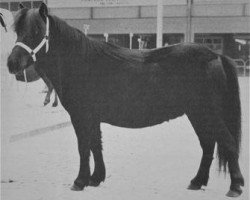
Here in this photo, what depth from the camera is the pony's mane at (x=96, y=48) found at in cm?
249

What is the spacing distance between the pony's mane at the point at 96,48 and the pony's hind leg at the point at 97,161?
475 millimetres

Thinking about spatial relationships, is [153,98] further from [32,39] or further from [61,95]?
[32,39]

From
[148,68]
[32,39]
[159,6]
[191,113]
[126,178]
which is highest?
[159,6]

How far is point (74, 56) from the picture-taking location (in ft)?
8.39

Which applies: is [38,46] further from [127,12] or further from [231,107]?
[231,107]

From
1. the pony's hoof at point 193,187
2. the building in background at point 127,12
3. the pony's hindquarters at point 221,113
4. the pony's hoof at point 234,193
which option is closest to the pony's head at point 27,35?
the building in background at point 127,12

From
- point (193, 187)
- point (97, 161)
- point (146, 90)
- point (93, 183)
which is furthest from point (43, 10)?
point (193, 187)

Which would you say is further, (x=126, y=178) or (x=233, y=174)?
(x=126, y=178)

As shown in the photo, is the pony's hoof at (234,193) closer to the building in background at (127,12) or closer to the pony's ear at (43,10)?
the building in background at (127,12)

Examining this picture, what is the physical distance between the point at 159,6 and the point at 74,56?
900mm

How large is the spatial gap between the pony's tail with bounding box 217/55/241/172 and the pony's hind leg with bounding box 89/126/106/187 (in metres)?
0.76

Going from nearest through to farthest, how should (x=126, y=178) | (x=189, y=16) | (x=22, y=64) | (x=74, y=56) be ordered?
(x=22, y=64), (x=74, y=56), (x=126, y=178), (x=189, y=16)

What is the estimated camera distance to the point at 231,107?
2.62 m

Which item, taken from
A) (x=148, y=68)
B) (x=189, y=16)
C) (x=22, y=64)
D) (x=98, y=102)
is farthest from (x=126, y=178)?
(x=189, y=16)
